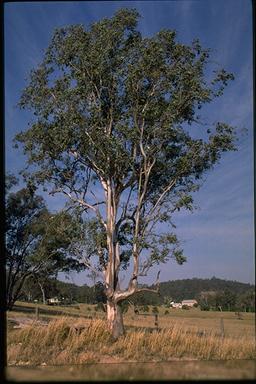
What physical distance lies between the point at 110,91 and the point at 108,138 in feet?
6.17

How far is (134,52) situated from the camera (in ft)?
55.1

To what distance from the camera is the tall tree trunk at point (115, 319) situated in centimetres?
1653

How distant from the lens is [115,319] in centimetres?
1702

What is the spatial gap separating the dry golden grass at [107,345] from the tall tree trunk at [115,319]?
72 cm

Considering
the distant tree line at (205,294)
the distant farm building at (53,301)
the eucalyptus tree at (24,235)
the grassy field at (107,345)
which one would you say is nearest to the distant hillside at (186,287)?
the distant tree line at (205,294)

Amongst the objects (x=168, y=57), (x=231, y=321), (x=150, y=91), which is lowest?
(x=231, y=321)

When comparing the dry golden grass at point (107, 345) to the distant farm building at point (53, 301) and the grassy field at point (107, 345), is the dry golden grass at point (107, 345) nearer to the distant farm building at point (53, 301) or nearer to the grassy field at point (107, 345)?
the grassy field at point (107, 345)

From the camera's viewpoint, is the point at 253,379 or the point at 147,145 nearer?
the point at 253,379

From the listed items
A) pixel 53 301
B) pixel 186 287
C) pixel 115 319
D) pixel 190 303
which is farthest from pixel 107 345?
pixel 53 301

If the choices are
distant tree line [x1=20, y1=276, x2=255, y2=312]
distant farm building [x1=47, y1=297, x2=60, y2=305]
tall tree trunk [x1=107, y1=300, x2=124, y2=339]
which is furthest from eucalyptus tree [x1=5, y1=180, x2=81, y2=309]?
distant farm building [x1=47, y1=297, x2=60, y2=305]

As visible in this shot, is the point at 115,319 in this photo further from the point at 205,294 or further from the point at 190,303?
the point at 190,303

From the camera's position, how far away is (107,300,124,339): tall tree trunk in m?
16.5

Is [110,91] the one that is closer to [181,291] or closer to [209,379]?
[181,291]

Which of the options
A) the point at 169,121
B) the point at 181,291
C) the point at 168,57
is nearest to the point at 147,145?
the point at 169,121
